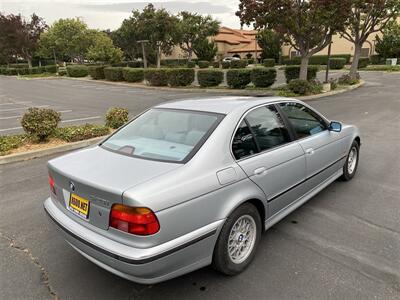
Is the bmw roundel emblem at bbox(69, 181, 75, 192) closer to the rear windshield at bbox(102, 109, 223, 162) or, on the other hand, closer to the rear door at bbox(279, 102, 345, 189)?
the rear windshield at bbox(102, 109, 223, 162)

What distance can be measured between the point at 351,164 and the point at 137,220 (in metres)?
3.84

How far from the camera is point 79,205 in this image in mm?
2566

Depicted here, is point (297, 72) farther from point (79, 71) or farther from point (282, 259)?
point (79, 71)

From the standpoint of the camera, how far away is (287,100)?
3764 millimetres

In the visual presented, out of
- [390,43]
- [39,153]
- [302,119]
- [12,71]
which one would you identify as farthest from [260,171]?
[12,71]

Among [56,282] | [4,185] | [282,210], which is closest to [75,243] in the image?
[56,282]

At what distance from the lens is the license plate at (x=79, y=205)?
249 centimetres

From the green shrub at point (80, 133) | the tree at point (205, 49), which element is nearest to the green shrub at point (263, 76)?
the green shrub at point (80, 133)

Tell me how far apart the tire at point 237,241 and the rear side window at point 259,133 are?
51 centimetres

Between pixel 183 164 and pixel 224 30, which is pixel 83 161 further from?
pixel 224 30

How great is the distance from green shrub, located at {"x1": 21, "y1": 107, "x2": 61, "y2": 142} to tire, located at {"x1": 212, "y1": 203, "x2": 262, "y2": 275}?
17.8ft

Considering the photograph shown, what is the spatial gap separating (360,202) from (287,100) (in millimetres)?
1664

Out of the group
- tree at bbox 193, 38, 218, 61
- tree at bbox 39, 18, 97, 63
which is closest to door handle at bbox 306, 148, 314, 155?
tree at bbox 193, 38, 218, 61

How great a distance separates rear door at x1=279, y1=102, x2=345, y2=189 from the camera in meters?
3.63
